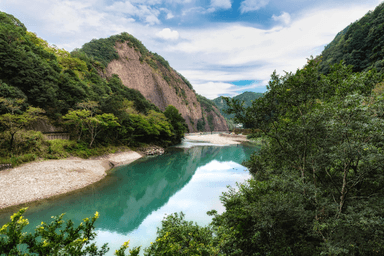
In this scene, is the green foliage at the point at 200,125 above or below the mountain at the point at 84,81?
below

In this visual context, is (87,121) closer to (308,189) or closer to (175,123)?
(308,189)

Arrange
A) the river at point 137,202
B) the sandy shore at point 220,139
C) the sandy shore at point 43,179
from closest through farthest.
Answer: the river at point 137,202 < the sandy shore at point 43,179 < the sandy shore at point 220,139

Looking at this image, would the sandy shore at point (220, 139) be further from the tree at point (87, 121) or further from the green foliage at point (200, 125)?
the tree at point (87, 121)

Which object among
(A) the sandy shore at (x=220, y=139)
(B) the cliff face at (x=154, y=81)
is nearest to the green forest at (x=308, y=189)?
(A) the sandy shore at (x=220, y=139)

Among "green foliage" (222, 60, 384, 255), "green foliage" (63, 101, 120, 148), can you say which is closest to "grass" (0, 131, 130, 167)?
"green foliage" (63, 101, 120, 148)

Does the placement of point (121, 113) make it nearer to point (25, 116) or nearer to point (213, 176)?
point (25, 116)

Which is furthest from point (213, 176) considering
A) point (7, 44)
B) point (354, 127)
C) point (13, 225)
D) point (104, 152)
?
point (7, 44)
